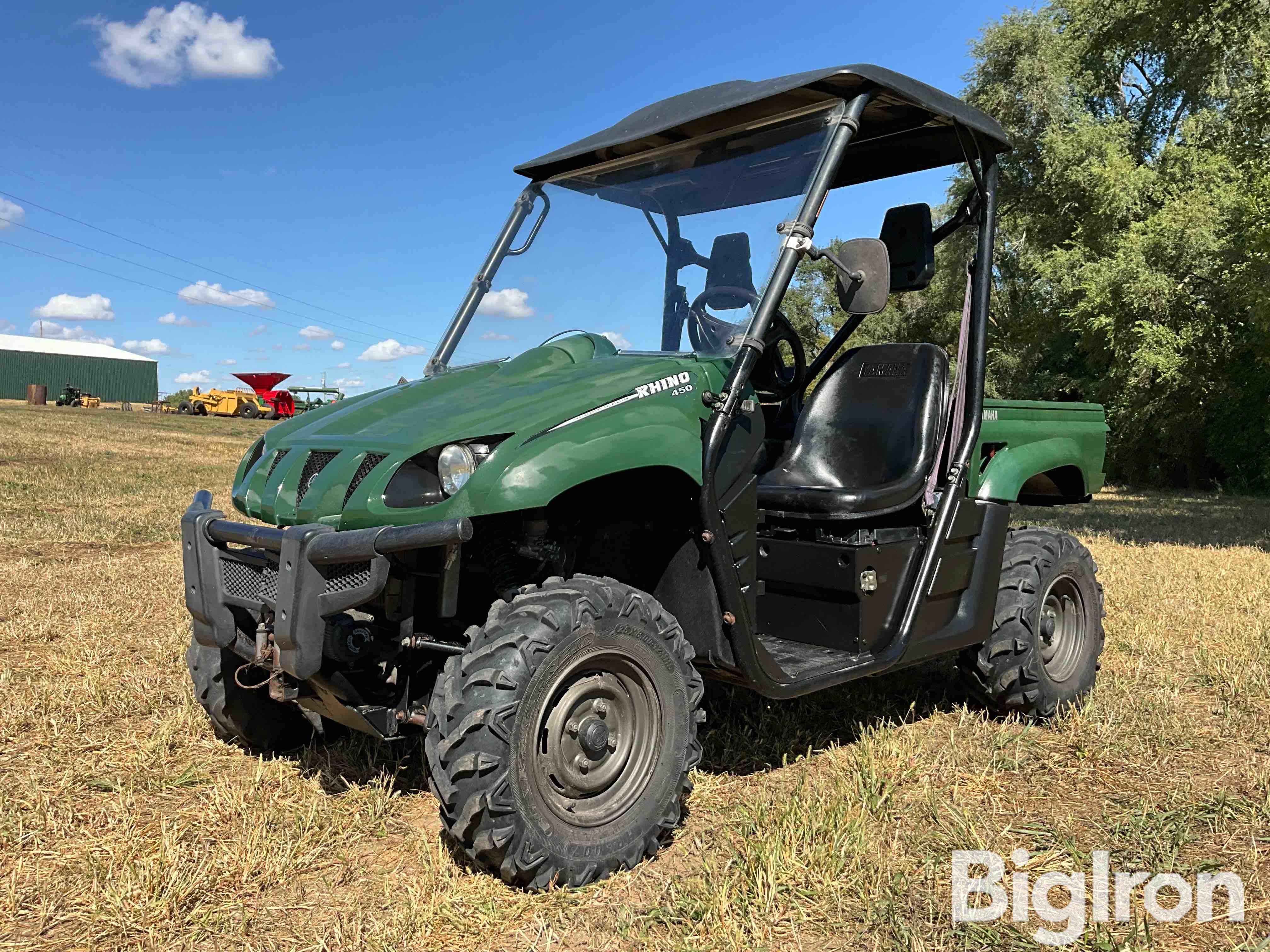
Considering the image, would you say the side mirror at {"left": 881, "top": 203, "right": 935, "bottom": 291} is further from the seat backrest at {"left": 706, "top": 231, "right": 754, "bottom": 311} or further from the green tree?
the green tree

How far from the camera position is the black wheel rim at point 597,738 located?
9.73 feet

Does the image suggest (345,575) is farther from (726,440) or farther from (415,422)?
(726,440)

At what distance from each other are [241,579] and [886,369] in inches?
110

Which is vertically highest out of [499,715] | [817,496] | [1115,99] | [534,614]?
[1115,99]

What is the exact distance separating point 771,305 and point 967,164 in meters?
1.69

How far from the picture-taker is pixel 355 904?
2.87 m

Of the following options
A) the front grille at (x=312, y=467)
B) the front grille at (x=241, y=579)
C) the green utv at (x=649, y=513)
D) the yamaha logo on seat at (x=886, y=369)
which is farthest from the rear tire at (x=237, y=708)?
the yamaha logo on seat at (x=886, y=369)

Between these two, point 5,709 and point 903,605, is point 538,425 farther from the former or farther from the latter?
point 5,709

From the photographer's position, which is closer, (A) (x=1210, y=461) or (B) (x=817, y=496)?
(B) (x=817, y=496)

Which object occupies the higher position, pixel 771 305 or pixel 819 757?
pixel 771 305

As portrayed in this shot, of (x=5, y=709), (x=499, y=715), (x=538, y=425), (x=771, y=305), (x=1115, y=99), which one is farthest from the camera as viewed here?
(x=1115, y=99)

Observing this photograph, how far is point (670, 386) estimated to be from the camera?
331 centimetres

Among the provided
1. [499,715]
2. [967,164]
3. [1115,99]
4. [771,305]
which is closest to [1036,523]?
[967,164]

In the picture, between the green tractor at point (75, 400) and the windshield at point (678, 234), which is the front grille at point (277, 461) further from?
the green tractor at point (75, 400)
